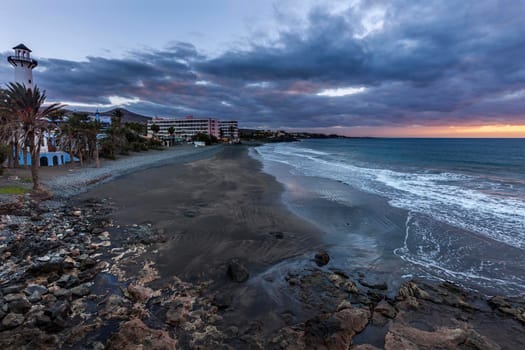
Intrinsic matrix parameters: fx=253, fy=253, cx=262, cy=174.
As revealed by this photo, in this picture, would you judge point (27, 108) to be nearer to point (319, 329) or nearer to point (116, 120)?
point (319, 329)

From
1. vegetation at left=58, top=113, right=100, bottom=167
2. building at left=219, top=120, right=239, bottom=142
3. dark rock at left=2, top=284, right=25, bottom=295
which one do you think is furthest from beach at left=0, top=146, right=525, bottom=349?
building at left=219, top=120, right=239, bottom=142

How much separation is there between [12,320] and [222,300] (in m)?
3.90

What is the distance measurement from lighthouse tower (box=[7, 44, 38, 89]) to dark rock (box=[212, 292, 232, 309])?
4895 cm

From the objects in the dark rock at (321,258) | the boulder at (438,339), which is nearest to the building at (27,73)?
the dark rock at (321,258)

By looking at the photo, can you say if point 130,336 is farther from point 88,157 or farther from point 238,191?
point 88,157

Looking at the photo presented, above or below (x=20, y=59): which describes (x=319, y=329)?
below

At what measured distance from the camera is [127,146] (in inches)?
2051

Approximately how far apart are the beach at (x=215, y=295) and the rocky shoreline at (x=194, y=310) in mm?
23

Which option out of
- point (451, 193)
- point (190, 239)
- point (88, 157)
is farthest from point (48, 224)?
point (88, 157)

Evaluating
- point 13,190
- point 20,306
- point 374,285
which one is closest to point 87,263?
point 20,306

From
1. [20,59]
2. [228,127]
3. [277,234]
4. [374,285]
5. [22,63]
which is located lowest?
[374,285]

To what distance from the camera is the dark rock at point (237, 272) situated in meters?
6.70

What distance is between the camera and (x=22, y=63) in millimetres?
37875

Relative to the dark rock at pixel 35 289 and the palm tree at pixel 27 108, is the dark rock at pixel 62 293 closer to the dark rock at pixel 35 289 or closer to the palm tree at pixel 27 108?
the dark rock at pixel 35 289
